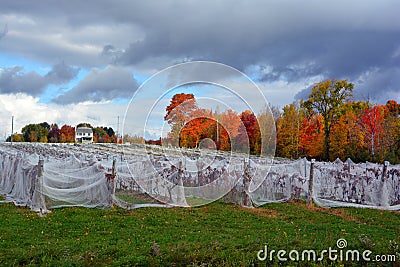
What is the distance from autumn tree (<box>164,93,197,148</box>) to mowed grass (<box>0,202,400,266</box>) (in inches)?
99.7

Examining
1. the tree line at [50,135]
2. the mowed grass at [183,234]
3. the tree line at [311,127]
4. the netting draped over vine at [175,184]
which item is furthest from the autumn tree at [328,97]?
the tree line at [50,135]

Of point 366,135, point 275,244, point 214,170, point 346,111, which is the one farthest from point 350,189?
point 346,111

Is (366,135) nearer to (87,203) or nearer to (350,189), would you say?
(350,189)

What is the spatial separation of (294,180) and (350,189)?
2.31 metres

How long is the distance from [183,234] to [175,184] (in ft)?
16.4

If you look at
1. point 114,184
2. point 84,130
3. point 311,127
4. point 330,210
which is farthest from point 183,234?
point 84,130

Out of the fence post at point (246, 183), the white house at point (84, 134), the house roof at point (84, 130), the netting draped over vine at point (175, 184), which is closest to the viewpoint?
the netting draped over vine at point (175, 184)

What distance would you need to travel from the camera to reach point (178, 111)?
11469mm

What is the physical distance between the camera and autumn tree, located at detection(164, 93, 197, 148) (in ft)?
37.1

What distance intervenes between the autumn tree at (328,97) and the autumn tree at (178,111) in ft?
114

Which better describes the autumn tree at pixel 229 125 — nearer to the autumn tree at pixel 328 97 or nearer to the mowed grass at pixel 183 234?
the mowed grass at pixel 183 234

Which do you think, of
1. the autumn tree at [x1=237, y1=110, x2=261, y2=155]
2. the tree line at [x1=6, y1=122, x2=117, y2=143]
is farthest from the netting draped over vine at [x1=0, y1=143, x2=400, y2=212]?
the tree line at [x1=6, y1=122, x2=117, y2=143]

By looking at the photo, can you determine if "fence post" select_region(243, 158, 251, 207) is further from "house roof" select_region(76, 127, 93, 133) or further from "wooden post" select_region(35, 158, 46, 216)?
"house roof" select_region(76, 127, 93, 133)

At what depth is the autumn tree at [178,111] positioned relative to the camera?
11.3 meters
